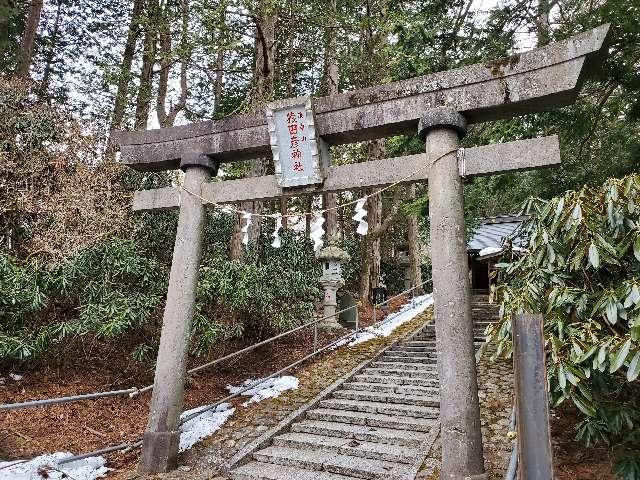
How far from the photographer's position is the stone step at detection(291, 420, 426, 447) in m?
5.11

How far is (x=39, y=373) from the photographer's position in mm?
7051

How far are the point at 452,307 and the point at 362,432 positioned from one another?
7.81ft

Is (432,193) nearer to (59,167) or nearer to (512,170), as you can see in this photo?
→ (512,170)

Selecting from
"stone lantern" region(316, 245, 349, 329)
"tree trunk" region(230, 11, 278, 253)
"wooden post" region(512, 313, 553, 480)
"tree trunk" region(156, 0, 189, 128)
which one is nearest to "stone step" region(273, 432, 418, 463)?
"wooden post" region(512, 313, 553, 480)

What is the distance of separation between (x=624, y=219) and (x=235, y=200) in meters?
3.85

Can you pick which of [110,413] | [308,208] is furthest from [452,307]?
[308,208]

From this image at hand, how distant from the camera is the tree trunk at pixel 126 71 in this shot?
9.97m

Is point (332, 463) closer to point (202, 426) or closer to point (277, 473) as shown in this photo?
point (277, 473)

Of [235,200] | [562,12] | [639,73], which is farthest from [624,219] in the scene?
[562,12]

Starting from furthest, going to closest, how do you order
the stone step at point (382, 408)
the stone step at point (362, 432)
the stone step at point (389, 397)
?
the stone step at point (389, 397)
the stone step at point (382, 408)
the stone step at point (362, 432)

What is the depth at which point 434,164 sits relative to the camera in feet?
13.9

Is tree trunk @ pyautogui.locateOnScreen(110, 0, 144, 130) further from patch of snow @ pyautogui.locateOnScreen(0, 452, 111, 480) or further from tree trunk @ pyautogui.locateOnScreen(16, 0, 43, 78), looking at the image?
patch of snow @ pyautogui.locateOnScreen(0, 452, 111, 480)

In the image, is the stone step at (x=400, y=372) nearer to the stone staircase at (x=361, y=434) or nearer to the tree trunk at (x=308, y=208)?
the stone staircase at (x=361, y=434)

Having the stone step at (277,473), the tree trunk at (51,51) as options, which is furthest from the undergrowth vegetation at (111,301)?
the tree trunk at (51,51)
